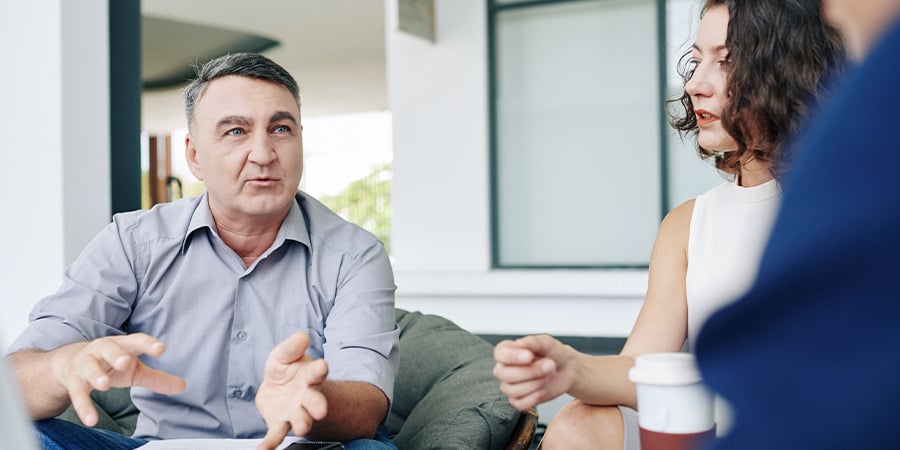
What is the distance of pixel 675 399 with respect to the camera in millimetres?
1060

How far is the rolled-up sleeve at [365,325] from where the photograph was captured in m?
1.90

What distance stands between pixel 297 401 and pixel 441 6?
4.47m

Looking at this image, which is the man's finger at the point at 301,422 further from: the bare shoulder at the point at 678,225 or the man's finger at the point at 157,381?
the bare shoulder at the point at 678,225

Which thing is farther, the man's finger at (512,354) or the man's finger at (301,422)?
the man's finger at (301,422)

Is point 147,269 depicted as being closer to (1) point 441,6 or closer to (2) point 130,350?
(2) point 130,350

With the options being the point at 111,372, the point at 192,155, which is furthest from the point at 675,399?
the point at 192,155

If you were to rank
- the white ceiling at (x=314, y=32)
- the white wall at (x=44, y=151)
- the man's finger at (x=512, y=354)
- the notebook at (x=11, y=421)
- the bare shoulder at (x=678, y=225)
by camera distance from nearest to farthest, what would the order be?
the notebook at (x=11, y=421), the man's finger at (x=512, y=354), the bare shoulder at (x=678, y=225), the white wall at (x=44, y=151), the white ceiling at (x=314, y=32)

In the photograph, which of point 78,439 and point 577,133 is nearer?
point 78,439

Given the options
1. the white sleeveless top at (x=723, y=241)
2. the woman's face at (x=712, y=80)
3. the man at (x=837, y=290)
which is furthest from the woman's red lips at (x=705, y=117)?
the man at (x=837, y=290)

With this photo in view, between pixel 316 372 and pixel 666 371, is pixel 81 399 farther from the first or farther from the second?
pixel 666 371

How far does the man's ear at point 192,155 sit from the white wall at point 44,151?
93 centimetres

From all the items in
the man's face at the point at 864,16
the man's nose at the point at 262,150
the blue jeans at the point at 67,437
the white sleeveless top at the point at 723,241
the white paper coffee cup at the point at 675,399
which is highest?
the man's nose at the point at 262,150

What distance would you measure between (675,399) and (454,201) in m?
4.71

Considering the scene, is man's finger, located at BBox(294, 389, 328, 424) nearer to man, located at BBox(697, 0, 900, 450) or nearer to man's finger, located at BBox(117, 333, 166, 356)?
man's finger, located at BBox(117, 333, 166, 356)
